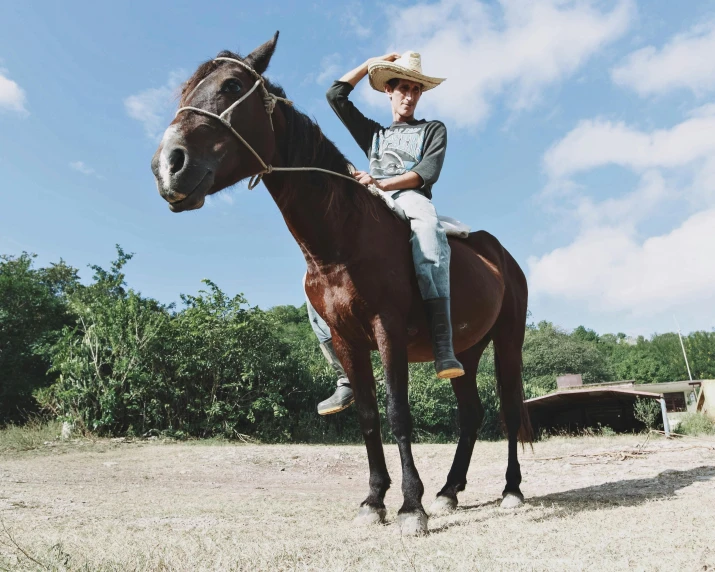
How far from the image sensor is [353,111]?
485cm

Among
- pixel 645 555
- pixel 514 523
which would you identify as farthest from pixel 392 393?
pixel 645 555

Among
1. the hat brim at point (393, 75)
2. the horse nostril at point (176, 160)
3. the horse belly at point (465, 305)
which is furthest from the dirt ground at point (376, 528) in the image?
the hat brim at point (393, 75)

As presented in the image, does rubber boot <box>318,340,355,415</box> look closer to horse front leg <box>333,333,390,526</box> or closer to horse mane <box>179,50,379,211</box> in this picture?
horse front leg <box>333,333,390,526</box>

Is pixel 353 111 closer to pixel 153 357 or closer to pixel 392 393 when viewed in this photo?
pixel 392 393

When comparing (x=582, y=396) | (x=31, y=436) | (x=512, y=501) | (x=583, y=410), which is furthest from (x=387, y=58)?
(x=583, y=410)

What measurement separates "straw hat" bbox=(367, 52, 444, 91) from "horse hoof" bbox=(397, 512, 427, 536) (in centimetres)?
339

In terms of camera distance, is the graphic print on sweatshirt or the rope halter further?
the graphic print on sweatshirt

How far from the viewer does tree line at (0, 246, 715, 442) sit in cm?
1461

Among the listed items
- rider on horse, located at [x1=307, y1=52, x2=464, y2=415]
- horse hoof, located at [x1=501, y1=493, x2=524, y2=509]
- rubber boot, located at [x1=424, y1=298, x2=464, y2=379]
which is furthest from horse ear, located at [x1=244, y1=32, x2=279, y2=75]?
horse hoof, located at [x1=501, y1=493, x2=524, y2=509]

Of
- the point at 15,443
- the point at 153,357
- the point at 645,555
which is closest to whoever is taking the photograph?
the point at 645,555

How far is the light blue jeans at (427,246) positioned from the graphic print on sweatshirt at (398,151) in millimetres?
282

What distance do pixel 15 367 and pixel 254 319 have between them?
341 inches

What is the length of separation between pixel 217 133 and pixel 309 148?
77 centimetres

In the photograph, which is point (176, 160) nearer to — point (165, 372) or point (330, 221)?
point (330, 221)
